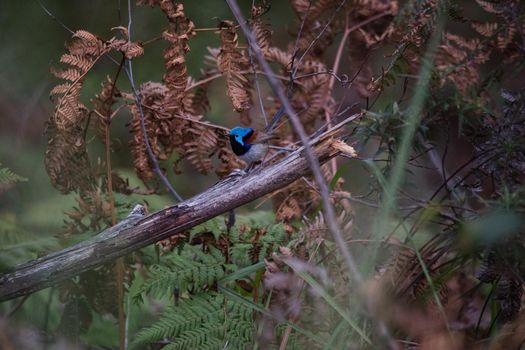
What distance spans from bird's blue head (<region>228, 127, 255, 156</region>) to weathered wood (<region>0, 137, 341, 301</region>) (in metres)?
0.51

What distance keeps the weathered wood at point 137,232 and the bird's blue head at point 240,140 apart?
507 millimetres

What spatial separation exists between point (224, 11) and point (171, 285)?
3.88 meters

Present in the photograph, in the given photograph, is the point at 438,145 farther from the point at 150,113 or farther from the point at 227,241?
the point at 150,113

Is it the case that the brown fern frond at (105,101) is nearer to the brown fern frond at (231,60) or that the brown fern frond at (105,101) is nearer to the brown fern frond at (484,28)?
the brown fern frond at (231,60)

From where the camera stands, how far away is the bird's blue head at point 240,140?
3.26m

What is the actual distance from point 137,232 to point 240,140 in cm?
84

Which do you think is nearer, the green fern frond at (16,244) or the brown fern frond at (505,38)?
the green fern frond at (16,244)

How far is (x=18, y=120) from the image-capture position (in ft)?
19.5

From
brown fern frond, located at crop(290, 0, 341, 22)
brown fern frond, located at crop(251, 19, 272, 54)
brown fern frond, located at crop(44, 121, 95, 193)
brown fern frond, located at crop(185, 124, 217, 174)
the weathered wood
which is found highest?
brown fern frond, located at crop(290, 0, 341, 22)

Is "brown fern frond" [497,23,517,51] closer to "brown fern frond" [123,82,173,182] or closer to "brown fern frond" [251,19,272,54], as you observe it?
"brown fern frond" [251,19,272,54]

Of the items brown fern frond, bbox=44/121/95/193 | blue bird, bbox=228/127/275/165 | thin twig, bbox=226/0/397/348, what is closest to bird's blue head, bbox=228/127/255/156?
blue bird, bbox=228/127/275/165

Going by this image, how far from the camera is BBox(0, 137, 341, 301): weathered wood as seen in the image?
8.50ft

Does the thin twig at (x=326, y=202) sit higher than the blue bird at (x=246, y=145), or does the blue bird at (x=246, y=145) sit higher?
the blue bird at (x=246, y=145)

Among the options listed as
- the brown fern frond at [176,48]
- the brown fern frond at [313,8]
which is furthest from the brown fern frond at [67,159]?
the brown fern frond at [313,8]
